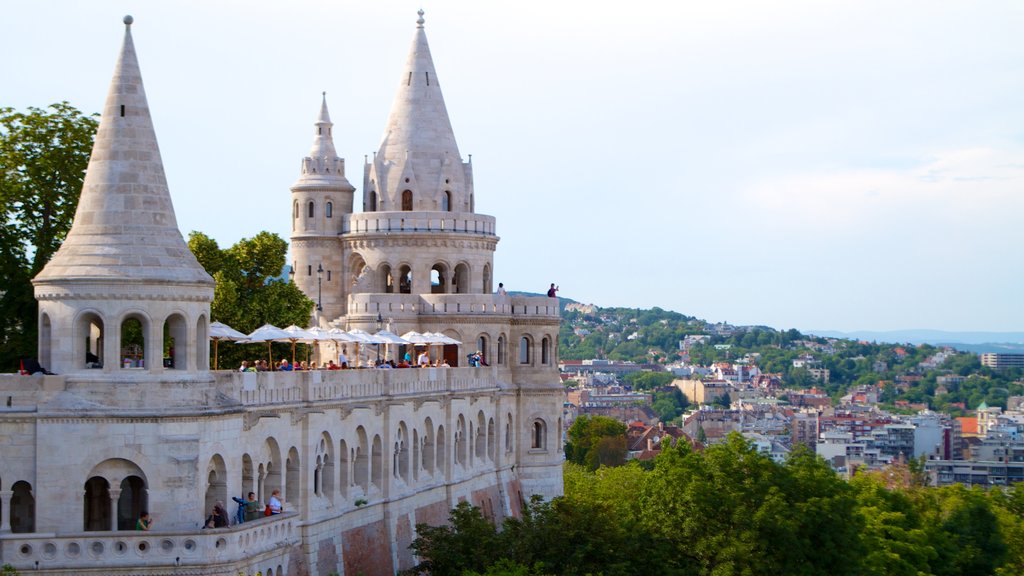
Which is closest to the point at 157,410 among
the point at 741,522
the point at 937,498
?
the point at 741,522

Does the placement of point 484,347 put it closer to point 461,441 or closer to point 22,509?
point 461,441

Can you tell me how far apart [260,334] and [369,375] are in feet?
13.7

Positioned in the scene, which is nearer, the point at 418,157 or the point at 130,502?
the point at 130,502

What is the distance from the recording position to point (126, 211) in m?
50.7

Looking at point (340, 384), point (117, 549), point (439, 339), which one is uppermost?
point (439, 339)

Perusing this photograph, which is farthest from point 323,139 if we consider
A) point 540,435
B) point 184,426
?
point 184,426

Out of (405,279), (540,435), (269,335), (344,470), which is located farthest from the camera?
(540,435)

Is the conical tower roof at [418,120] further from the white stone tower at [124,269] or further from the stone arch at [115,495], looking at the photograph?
the stone arch at [115,495]

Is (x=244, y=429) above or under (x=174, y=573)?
above

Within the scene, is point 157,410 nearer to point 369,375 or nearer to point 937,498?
point 369,375

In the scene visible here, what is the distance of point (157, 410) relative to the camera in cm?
4997

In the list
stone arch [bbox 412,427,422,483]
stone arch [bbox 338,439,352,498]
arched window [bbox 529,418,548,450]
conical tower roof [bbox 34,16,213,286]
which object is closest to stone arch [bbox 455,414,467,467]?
stone arch [bbox 412,427,422,483]

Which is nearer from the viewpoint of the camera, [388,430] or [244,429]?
[244,429]

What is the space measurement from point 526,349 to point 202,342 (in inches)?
1644
